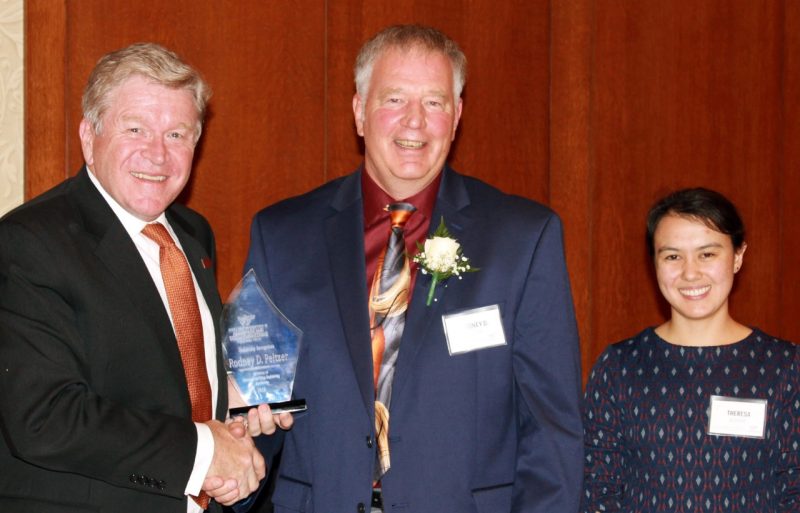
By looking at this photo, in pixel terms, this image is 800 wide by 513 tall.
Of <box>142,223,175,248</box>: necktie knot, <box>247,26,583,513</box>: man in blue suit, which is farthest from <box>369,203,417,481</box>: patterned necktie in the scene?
<box>142,223,175,248</box>: necktie knot

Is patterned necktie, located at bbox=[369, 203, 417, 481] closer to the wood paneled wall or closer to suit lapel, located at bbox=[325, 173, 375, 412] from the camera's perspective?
suit lapel, located at bbox=[325, 173, 375, 412]

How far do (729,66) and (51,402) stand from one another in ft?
13.2

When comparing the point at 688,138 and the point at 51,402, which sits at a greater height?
the point at 688,138

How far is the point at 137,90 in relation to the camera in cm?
264

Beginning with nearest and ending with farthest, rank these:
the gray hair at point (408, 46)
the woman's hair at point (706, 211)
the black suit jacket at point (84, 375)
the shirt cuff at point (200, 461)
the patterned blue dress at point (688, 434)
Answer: the black suit jacket at point (84, 375)
the shirt cuff at point (200, 461)
the gray hair at point (408, 46)
the patterned blue dress at point (688, 434)
the woman's hair at point (706, 211)

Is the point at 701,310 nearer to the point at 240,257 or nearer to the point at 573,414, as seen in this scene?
the point at 573,414

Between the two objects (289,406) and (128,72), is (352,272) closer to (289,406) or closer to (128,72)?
(289,406)

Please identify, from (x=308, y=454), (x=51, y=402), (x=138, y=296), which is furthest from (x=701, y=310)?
(x=51, y=402)

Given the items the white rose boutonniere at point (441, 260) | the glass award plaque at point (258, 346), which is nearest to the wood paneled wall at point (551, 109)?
the glass award plaque at point (258, 346)

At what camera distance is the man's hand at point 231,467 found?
8.25 feet

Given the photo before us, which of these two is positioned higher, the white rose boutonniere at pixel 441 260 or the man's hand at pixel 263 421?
the white rose boutonniere at pixel 441 260

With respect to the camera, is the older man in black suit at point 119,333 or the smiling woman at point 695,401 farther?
the smiling woman at point 695,401

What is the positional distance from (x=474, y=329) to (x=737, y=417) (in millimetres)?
1040

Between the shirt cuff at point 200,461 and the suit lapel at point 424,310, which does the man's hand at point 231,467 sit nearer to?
the shirt cuff at point 200,461
